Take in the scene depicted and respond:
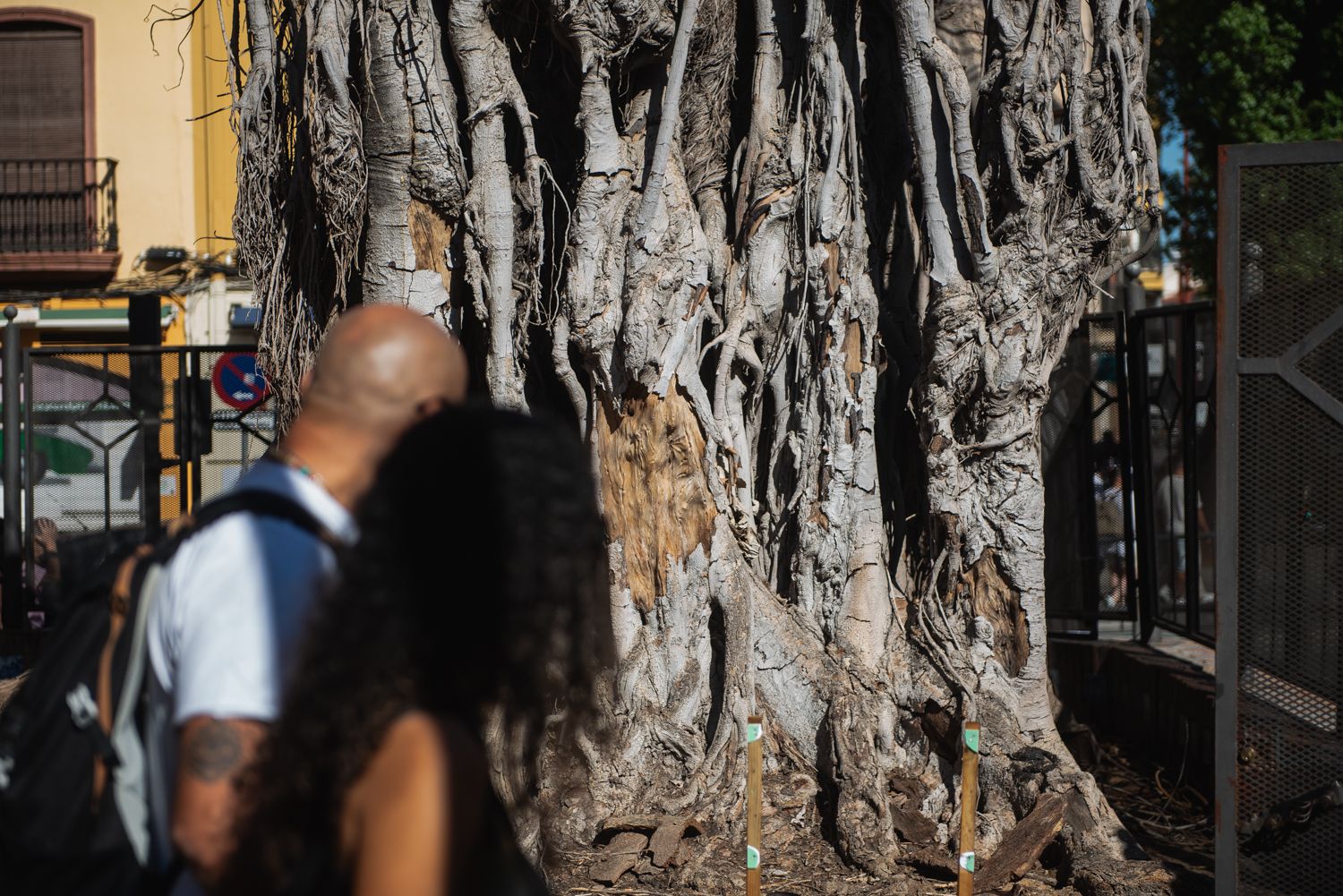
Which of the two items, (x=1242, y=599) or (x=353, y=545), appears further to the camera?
(x=1242, y=599)

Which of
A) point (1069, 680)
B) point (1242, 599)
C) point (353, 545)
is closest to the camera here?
point (353, 545)

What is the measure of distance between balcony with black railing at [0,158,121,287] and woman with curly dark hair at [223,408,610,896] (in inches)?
755

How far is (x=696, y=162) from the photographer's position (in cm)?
585

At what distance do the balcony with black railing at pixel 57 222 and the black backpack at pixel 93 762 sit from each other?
18874 millimetres

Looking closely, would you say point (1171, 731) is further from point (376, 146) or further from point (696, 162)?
point (376, 146)

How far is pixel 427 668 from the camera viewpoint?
1491mm

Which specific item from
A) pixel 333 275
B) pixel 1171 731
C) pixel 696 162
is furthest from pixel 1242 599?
pixel 333 275

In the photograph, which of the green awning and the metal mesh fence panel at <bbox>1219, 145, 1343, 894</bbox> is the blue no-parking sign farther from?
the metal mesh fence panel at <bbox>1219, 145, 1343, 894</bbox>

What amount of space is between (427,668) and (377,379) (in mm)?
517

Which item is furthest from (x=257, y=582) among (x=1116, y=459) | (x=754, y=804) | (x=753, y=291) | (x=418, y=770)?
(x=1116, y=459)

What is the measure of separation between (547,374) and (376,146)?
4.36 ft

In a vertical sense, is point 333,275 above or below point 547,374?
above

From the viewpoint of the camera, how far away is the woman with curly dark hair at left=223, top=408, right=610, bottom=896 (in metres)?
1.43

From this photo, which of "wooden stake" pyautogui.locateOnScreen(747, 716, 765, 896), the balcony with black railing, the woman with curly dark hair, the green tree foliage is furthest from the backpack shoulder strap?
the balcony with black railing
